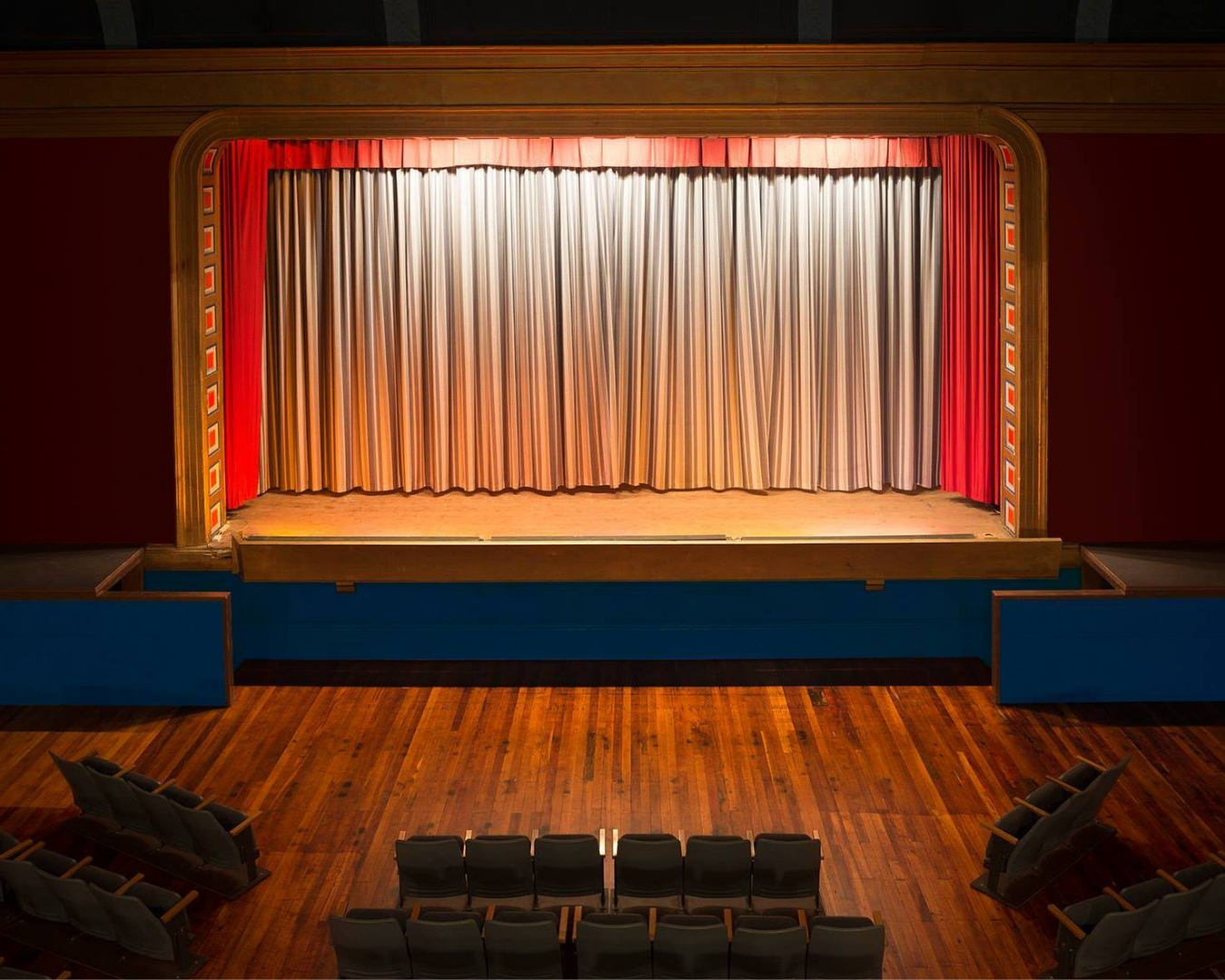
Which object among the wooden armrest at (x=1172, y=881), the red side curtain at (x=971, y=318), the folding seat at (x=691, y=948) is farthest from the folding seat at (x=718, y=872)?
the red side curtain at (x=971, y=318)

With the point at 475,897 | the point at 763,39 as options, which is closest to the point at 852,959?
the point at 475,897

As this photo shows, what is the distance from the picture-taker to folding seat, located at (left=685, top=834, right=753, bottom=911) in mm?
7309

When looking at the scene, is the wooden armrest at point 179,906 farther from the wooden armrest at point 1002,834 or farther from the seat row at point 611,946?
the wooden armrest at point 1002,834

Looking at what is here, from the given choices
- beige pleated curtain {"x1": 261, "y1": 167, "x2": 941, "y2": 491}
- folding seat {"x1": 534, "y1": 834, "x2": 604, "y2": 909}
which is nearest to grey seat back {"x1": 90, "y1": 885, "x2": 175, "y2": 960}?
folding seat {"x1": 534, "y1": 834, "x2": 604, "y2": 909}

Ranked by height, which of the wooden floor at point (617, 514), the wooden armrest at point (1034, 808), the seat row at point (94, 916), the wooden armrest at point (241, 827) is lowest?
the seat row at point (94, 916)

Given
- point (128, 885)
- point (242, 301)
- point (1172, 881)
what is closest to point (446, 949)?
point (128, 885)

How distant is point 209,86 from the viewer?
10273 mm

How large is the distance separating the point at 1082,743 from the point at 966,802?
1.15 m

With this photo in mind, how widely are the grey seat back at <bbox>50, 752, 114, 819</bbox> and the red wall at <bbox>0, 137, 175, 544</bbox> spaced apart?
2.53 meters

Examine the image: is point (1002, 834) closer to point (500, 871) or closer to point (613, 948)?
point (613, 948)

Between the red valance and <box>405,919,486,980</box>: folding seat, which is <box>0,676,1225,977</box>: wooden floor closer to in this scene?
<box>405,919,486,980</box>: folding seat

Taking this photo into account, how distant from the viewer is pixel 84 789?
8336 millimetres

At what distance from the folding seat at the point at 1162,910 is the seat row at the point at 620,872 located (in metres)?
1.34

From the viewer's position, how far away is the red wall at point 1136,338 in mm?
10258
